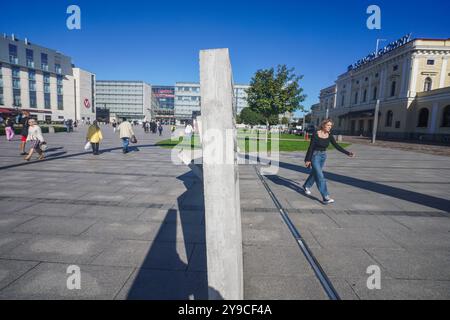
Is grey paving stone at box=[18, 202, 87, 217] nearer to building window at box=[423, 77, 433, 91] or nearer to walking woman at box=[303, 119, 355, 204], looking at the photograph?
walking woman at box=[303, 119, 355, 204]

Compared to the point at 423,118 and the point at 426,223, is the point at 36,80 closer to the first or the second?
the point at 423,118

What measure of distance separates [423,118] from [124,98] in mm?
117982

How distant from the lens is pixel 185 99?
135500 millimetres

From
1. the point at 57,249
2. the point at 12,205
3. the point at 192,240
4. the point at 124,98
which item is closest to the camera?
the point at 57,249

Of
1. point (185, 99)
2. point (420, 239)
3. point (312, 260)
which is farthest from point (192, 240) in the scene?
point (185, 99)

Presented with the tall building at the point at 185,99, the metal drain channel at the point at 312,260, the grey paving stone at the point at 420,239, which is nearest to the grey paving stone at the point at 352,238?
the grey paving stone at the point at 420,239

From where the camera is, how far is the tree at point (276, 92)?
3412 cm

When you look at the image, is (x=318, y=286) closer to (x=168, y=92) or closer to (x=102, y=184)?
(x=102, y=184)

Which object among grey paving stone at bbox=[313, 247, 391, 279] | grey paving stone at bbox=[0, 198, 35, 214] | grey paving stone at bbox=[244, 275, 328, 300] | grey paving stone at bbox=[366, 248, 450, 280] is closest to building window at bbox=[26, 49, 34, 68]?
grey paving stone at bbox=[0, 198, 35, 214]

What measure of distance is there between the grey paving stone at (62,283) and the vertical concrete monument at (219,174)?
1.21 meters

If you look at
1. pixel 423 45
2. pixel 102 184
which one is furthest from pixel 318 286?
pixel 423 45

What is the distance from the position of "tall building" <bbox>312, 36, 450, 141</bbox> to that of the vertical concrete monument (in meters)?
40.8

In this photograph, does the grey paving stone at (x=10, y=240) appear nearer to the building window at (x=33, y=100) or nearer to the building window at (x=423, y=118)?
the building window at (x=423, y=118)

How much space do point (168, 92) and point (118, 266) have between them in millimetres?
163510
